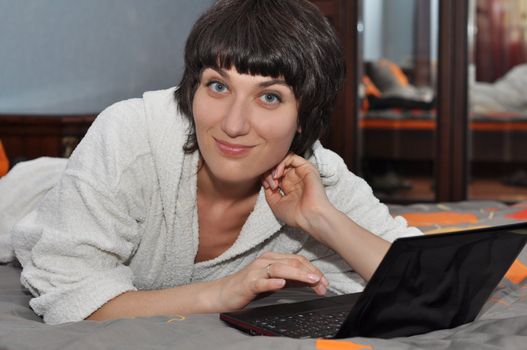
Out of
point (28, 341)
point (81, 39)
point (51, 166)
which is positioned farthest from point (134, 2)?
point (28, 341)

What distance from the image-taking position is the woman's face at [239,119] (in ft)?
4.66

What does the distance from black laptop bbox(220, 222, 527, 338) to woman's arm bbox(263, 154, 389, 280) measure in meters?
0.19

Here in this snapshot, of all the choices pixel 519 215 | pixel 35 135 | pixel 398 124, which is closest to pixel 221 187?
pixel 519 215

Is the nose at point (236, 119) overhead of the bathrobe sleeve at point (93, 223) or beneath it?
overhead

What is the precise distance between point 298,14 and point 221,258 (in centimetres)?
48

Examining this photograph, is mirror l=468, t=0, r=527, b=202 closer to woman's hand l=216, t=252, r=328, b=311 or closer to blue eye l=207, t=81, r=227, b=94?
blue eye l=207, t=81, r=227, b=94

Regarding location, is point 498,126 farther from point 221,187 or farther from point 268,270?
point 268,270

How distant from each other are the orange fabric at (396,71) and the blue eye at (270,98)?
335cm

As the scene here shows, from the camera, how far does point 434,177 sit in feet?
14.9

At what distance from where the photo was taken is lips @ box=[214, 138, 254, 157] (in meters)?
1.44

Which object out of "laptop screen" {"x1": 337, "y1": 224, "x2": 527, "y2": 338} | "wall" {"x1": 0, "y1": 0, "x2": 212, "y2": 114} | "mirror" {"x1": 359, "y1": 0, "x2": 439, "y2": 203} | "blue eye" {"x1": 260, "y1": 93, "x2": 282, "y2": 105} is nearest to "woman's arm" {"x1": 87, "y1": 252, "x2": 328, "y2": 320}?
"laptop screen" {"x1": 337, "y1": 224, "x2": 527, "y2": 338}

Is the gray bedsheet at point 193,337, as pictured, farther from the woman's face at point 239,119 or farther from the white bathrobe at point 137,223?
the woman's face at point 239,119

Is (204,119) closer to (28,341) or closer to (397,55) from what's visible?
(28,341)

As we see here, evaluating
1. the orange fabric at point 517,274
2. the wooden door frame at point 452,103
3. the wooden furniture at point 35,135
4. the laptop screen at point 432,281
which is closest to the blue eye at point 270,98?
the laptop screen at point 432,281
